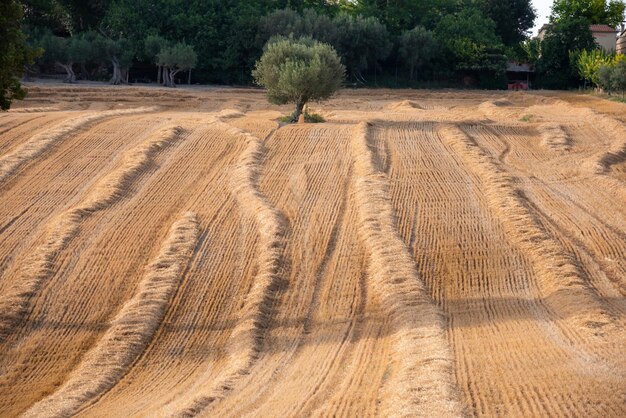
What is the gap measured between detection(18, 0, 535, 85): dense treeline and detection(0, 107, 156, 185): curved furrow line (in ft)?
85.9

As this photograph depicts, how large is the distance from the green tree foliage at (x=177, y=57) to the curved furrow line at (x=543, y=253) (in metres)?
31.8

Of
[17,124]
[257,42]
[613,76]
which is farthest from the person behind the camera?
[257,42]

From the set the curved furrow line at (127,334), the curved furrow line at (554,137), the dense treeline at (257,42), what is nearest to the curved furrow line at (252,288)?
the curved furrow line at (127,334)

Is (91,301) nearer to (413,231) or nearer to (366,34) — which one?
(413,231)

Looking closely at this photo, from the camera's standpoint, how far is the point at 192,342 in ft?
44.2

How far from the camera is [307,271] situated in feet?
53.0

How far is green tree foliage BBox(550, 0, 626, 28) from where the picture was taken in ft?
261

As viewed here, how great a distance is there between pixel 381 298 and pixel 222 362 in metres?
3.18

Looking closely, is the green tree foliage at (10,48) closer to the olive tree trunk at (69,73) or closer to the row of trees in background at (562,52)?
the olive tree trunk at (69,73)

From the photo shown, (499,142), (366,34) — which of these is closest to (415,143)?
(499,142)

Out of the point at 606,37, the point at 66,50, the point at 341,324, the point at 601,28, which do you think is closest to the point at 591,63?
the point at 606,37

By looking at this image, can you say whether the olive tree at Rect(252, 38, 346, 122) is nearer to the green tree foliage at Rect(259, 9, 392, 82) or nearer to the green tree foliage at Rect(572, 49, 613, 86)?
the green tree foliage at Rect(259, 9, 392, 82)

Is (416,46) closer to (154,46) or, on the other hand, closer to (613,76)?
(613,76)

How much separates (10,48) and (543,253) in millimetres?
10131
